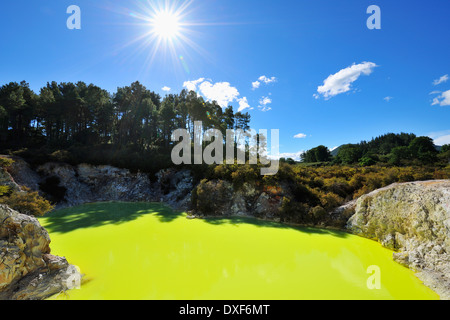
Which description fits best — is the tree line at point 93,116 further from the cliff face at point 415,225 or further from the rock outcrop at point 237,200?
the cliff face at point 415,225

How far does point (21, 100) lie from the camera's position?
810 inches

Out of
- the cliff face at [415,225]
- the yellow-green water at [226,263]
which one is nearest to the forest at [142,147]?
the cliff face at [415,225]

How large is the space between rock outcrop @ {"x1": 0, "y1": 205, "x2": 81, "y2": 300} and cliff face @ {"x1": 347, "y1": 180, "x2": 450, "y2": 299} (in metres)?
8.86

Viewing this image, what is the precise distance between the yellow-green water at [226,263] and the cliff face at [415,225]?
0.43 meters

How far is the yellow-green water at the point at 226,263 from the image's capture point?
3.87 meters

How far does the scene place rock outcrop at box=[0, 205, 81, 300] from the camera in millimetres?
3602

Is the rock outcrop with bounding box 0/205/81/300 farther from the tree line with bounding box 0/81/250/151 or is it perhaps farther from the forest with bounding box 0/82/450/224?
the tree line with bounding box 0/81/250/151

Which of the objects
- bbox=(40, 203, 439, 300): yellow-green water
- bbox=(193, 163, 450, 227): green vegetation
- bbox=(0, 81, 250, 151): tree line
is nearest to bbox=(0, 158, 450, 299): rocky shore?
bbox=(193, 163, 450, 227): green vegetation

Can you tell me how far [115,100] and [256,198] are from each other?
29272 millimetres

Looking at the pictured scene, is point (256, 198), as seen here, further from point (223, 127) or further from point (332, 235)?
point (223, 127)

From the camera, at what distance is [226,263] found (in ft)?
16.8

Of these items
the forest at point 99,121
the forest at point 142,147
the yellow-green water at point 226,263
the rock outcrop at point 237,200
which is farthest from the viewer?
the forest at point 99,121

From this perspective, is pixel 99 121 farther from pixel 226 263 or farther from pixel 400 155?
pixel 400 155

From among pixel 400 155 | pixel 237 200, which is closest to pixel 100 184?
pixel 237 200
